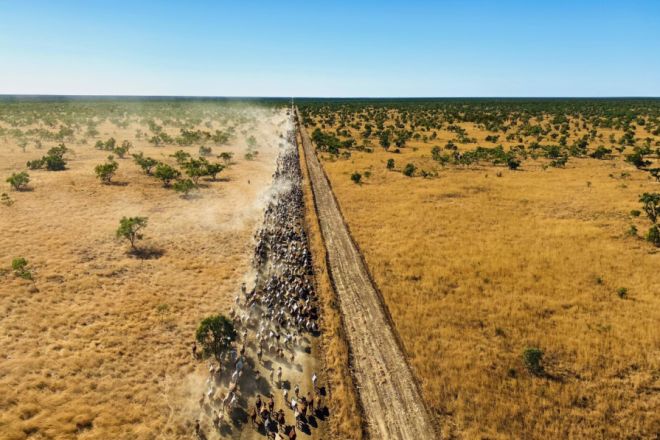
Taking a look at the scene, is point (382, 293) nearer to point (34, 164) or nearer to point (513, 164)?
point (513, 164)

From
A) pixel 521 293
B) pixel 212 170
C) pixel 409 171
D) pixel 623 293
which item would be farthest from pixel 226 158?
pixel 623 293

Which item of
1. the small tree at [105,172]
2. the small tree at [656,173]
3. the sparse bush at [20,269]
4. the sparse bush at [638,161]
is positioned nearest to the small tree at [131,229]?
the sparse bush at [20,269]

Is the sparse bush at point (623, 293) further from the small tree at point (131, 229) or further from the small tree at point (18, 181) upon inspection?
the small tree at point (18, 181)

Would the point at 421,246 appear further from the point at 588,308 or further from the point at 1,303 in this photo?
the point at 1,303

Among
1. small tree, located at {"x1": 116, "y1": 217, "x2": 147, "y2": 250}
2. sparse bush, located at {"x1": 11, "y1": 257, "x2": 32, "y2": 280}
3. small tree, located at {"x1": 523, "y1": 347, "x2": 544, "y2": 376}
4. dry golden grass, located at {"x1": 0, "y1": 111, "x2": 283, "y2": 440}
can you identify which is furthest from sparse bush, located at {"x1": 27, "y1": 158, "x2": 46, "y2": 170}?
small tree, located at {"x1": 523, "y1": 347, "x2": 544, "y2": 376}

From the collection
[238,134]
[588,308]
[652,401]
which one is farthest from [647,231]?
[238,134]
